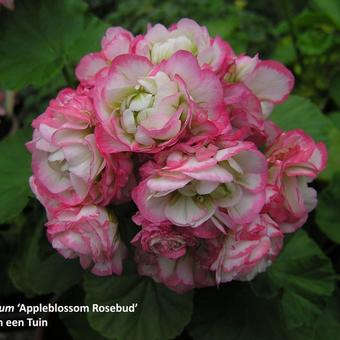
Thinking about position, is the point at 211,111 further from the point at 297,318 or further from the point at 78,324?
the point at 78,324

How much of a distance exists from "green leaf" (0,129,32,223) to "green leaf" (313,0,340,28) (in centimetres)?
72

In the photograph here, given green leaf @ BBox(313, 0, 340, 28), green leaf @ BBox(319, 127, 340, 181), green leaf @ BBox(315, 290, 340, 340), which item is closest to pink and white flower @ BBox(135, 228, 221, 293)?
green leaf @ BBox(315, 290, 340, 340)

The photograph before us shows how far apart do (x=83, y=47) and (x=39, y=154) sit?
40 cm

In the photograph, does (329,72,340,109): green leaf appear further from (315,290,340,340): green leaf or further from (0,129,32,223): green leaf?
(0,129,32,223): green leaf

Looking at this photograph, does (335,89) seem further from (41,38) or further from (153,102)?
A: (153,102)

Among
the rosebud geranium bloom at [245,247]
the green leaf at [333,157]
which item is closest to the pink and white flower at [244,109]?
the rosebud geranium bloom at [245,247]

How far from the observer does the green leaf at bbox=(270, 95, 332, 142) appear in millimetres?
953

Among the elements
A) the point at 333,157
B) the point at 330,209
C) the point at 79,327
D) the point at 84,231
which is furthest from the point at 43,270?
the point at 333,157

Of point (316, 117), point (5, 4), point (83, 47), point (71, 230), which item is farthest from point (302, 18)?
point (71, 230)

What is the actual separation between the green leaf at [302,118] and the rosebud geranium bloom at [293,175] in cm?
29

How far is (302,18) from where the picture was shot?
1.31 meters

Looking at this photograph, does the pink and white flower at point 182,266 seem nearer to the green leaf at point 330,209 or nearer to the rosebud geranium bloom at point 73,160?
the rosebud geranium bloom at point 73,160

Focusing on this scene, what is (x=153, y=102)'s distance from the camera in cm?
57

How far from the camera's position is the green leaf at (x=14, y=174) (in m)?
0.79
